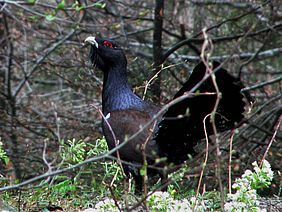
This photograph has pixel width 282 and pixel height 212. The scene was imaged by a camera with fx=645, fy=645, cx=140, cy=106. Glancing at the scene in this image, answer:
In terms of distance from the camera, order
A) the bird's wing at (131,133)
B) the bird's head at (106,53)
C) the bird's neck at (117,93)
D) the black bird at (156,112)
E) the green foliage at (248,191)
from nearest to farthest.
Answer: the green foliage at (248,191), the black bird at (156,112), the bird's wing at (131,133), the bird's neck at (117,93), the bird's head at (106,53)

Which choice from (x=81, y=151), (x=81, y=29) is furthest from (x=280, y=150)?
Result: (x=81, y=151)

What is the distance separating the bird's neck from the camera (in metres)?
7.26

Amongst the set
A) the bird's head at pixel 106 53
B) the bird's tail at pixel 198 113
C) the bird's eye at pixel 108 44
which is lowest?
the bird's tail at pixel 198 113

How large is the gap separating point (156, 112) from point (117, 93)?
2.19 ft

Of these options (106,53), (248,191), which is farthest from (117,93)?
(248,191)

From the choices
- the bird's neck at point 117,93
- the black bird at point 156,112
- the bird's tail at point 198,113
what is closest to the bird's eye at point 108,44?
the black bird at point 156,112

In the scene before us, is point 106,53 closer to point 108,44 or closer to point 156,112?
point 108,44

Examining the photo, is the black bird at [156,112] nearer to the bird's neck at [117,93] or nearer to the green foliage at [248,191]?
the bird's neck at [117,93]

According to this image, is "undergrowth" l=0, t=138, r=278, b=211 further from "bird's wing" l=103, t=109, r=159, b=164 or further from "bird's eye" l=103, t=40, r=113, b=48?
"bird's eye" l=103, t=40, r=113, b=48

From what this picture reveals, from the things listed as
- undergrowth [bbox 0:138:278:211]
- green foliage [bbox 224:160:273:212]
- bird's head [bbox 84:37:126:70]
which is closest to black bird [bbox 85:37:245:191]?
bird's head [bbox 84:37:126:70]

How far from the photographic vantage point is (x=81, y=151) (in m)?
5.64

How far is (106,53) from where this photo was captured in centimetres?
761

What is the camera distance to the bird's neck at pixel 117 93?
23.8 ft

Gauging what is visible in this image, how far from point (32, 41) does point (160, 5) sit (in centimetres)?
390
